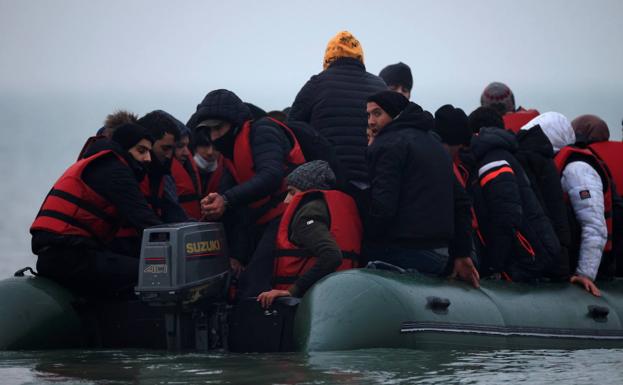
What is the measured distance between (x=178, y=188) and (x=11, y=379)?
270 centimetres

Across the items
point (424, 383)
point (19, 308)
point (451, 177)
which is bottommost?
point (424, 383)

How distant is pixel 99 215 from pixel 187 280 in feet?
2.77

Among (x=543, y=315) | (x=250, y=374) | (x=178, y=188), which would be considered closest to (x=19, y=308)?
(x=178, y=188)

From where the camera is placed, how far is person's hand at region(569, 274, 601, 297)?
361 inches

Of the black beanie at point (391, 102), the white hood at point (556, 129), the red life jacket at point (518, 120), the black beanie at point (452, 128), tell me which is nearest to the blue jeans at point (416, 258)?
the black beanie at point (391, 102)

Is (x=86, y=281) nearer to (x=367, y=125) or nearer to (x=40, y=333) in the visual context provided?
A: (x=40, y=333)

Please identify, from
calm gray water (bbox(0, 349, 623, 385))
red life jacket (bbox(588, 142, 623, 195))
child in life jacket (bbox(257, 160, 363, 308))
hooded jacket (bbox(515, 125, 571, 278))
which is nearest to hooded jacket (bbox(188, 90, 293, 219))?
child in life jacket (bbox(257, 160, 363, 308))

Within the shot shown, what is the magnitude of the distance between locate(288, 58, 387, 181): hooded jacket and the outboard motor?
1.14 meters

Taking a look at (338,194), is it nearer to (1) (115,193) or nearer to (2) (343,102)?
(2) (343,102)

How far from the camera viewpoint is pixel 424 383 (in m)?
6.66

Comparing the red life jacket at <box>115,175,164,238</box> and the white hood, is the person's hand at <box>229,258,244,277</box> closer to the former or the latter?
the red life jacket at <box>115,175,164,238</box>

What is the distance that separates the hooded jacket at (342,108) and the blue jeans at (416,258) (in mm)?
816

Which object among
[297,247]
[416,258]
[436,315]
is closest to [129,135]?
[297,247]

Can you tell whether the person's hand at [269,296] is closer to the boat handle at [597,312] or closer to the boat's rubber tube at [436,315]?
the boat's rubber tube at [436,315]
